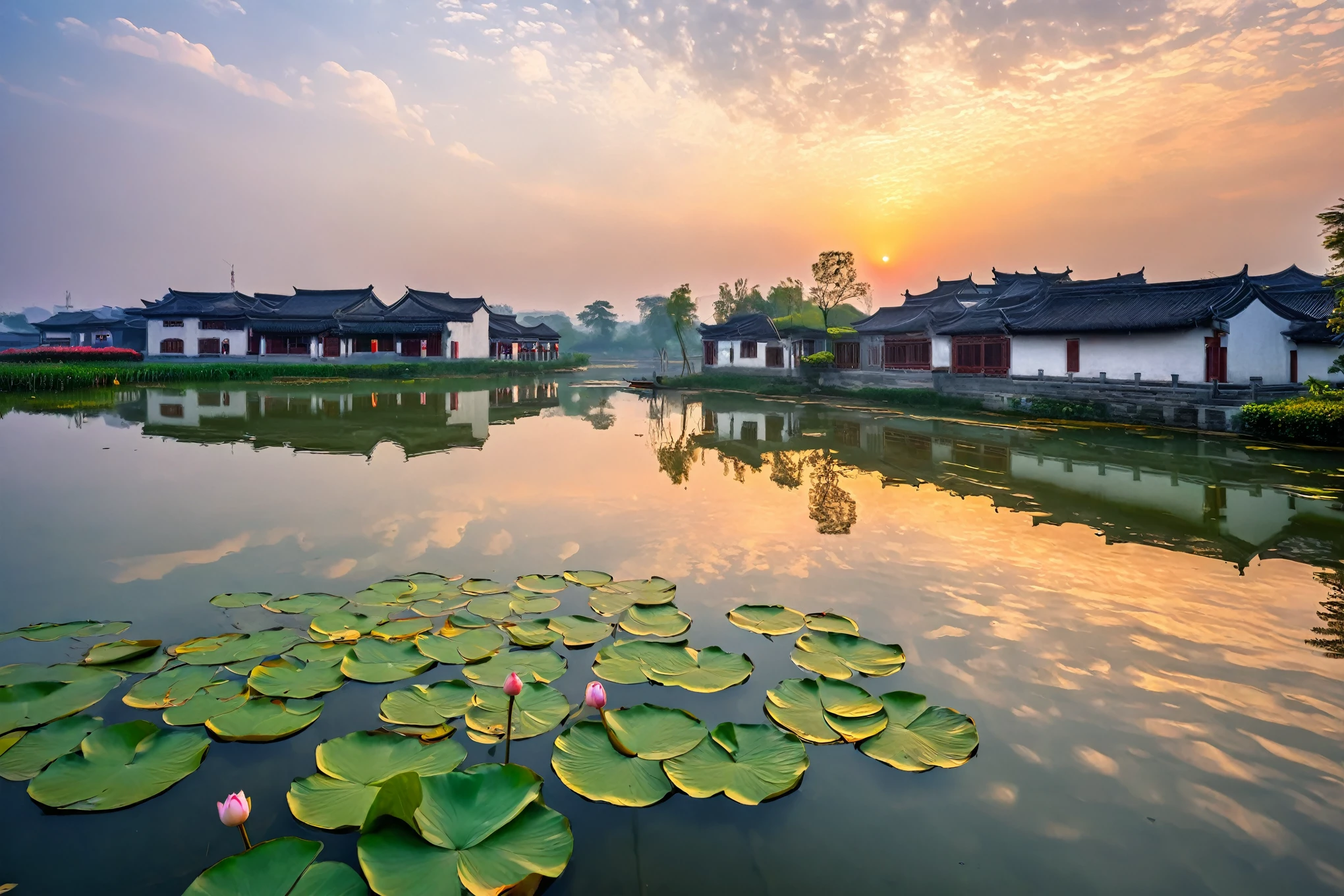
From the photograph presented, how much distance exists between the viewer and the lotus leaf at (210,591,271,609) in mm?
4934

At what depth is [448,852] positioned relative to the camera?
7.88 feet

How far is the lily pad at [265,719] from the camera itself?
10.9 ft

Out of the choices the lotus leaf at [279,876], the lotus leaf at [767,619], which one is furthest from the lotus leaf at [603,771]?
the lotus leaf at [767,619]

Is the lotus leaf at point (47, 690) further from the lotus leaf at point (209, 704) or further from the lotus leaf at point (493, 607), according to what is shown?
the lotus leaf at point (493, 607)

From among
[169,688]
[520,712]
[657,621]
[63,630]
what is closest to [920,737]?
[657,621]

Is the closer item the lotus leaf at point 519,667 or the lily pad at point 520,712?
the lily pad at point 520,712

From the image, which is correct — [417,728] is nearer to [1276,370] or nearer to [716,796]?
[716,796]

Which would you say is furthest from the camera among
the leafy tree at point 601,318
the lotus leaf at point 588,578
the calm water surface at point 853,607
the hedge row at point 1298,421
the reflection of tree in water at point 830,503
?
the leafy tree at point 601,318

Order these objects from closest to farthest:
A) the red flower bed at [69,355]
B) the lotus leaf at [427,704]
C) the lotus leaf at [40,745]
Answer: the lotus leaf at [40,745] → the lotus leaf at [427,704] → the red flower bed at [69,355]

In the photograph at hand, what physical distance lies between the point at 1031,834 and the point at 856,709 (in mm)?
988

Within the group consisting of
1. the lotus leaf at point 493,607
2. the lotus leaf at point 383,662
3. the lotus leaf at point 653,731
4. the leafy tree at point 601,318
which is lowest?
the lotus leaf at point 653,731

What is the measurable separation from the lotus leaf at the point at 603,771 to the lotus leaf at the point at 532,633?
3.76 feet

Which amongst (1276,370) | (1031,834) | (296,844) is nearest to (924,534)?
(1031,834)

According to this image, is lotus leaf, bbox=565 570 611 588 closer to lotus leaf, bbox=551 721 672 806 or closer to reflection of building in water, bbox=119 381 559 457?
lotus leaf, bbox=551 721 672 806
